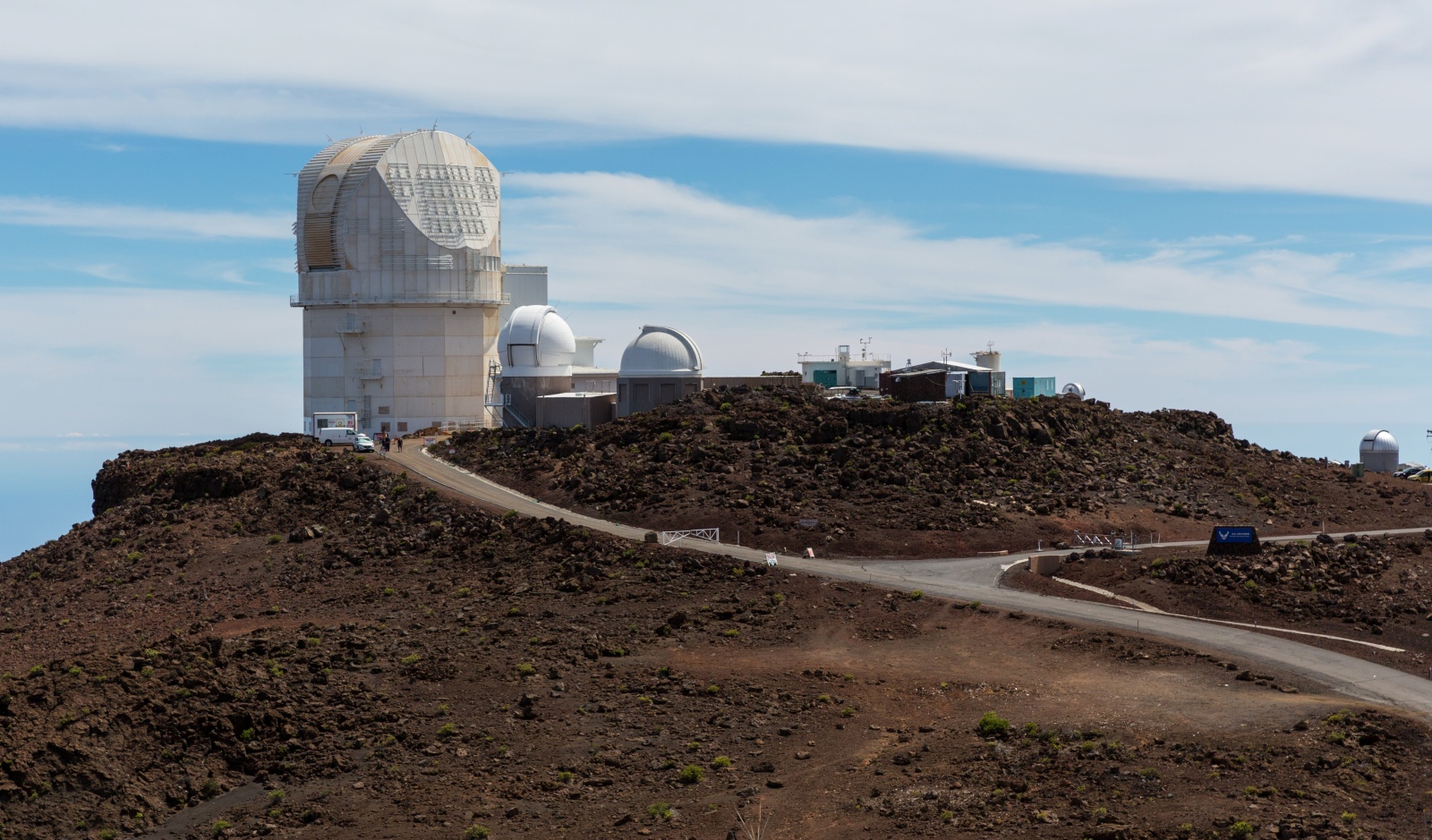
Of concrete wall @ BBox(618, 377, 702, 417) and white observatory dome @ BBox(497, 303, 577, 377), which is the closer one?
concrete wall @ BBox(618, 377, 702, 417)

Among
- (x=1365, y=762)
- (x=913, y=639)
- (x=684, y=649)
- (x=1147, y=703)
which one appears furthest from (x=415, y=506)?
(x=1365, y=762)

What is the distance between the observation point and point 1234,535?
42656mm

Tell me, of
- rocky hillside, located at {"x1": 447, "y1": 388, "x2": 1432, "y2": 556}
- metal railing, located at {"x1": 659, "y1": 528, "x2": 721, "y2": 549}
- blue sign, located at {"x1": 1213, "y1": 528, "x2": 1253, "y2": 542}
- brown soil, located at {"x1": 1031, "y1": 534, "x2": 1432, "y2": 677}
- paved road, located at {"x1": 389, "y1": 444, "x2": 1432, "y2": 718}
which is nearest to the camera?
paved road, located at {"x1": 389, "y1": 444, "x2": 1432, "y2": 718}

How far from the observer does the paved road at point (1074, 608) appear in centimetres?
3044

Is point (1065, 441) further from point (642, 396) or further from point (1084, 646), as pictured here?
point (1084, 646)

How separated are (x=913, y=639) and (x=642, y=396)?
28.4 metres

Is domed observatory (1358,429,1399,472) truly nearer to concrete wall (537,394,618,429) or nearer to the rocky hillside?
the rocky hillside

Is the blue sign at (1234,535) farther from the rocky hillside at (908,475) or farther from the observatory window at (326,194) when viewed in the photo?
the observatory window at (326,194)

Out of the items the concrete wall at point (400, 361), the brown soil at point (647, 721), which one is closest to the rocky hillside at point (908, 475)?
the brown soil at point (647, 721)

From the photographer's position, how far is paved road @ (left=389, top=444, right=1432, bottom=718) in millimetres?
30438

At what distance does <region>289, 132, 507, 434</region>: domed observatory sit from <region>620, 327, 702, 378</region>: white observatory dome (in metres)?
15.9

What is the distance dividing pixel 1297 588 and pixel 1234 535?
127 inches

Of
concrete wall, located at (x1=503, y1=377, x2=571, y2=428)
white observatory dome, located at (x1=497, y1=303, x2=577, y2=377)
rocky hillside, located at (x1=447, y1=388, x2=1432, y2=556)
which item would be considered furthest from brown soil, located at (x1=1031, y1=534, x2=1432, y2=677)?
white observatory dome, located at (x1=497, y1=303, x2=577, y2=377)

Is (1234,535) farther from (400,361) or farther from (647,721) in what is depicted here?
(400,361)
